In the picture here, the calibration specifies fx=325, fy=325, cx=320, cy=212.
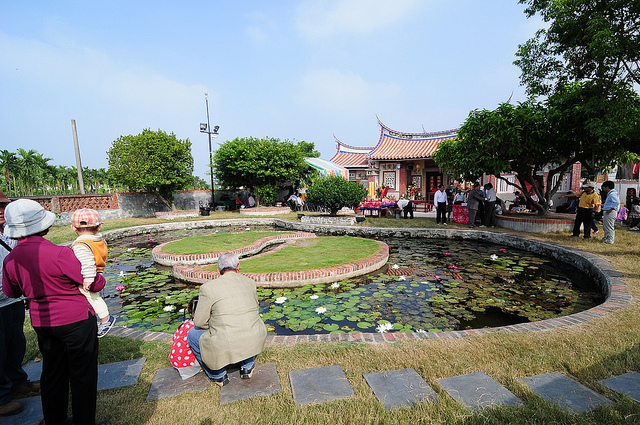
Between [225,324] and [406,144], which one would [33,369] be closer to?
[225,324]

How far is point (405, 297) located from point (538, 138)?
7741 mm

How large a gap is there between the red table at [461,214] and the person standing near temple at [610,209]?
14.1ft

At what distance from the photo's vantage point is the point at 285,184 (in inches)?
903

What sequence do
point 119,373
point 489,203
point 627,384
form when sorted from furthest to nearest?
1. point 489,203
2. point 119,373
3. point 627,384

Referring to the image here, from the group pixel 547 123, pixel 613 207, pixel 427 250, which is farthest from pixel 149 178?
pixel 613 207

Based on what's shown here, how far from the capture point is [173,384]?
269cm

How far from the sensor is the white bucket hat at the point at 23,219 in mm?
1978

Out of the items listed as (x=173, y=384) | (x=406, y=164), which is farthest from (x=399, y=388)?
(x=406, y=164)

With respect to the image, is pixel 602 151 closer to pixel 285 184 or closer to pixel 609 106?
pixel 609 106

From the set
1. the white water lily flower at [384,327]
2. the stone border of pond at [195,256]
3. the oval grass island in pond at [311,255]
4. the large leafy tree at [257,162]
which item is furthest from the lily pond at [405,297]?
the large leafy tree at [257,162]

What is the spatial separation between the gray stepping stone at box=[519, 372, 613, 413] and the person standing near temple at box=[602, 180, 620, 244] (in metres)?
6.79

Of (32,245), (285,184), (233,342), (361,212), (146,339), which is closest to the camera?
(32,245)

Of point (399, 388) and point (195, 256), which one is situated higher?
point (195, 256)

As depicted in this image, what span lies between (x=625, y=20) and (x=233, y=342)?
10.4 m
